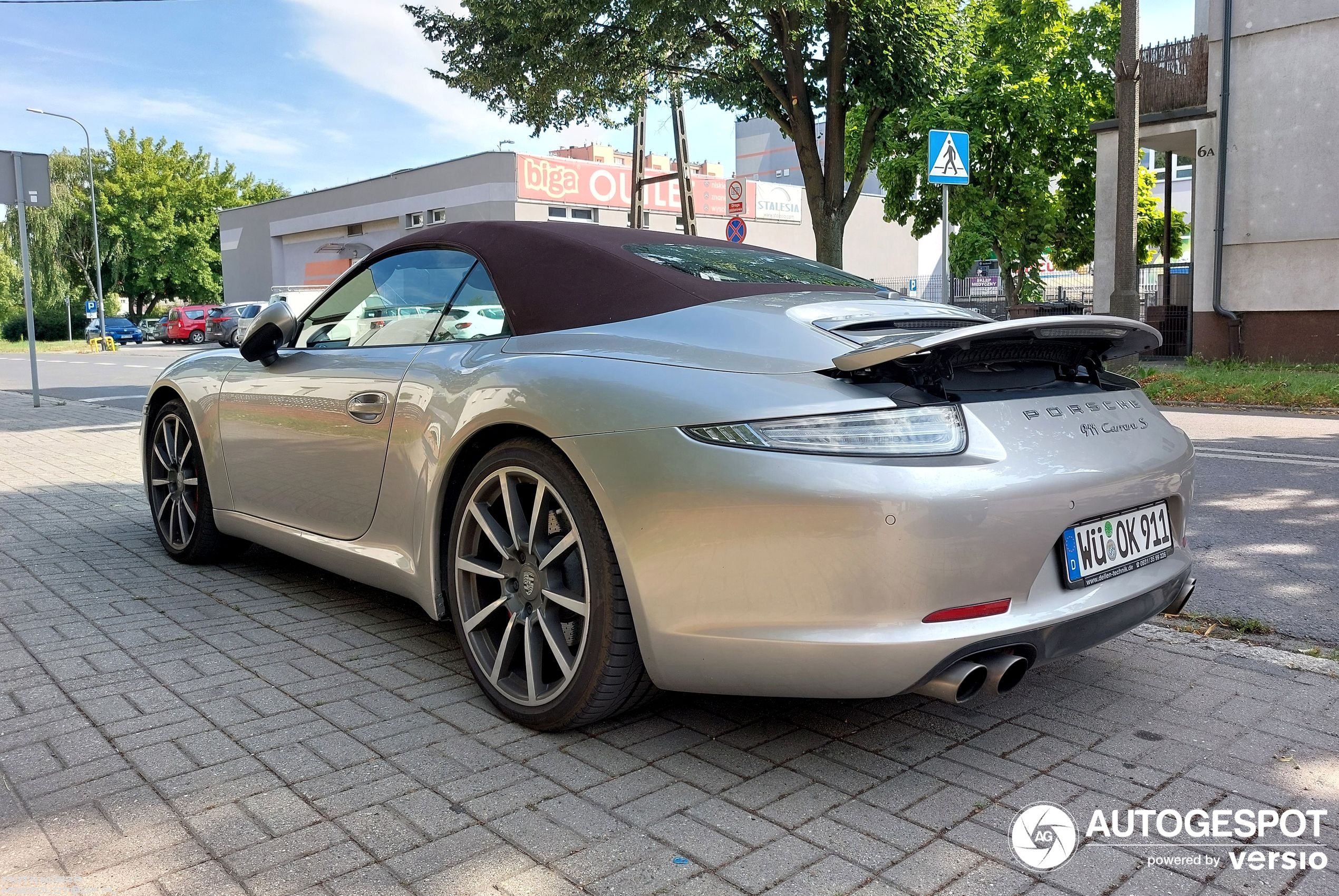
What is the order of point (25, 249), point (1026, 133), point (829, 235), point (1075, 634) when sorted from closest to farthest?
point (1075, 634) < point (25, 249) < point (829, 235) < point (1026, 133)

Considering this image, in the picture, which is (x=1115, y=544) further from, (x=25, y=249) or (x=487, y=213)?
(x=487, y=213)

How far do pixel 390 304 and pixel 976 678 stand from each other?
2.34 meters

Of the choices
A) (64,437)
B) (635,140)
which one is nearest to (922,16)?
(635,140)

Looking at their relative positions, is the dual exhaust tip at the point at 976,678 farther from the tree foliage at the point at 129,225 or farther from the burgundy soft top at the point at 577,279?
the tree foliage at the point at 129,225

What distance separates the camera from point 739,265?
337 cm

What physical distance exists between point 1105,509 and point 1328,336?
15655 mm

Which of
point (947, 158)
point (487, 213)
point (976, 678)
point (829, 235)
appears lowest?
point (976, 678)

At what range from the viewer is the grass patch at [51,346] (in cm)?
4288

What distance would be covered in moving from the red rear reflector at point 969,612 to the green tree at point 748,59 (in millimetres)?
12729

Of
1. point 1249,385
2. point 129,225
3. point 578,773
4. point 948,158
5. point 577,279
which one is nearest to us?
point 578,773

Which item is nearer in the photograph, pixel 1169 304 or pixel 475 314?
pixel 475 314

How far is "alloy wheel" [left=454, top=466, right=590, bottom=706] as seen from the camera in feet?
9.06

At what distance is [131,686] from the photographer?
321 cm

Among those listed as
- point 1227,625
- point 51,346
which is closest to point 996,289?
point 1227,625
